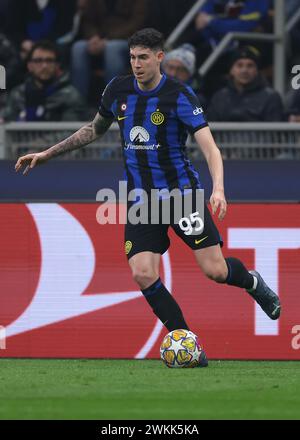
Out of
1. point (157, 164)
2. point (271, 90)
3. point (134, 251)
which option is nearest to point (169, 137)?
point (157, 164)

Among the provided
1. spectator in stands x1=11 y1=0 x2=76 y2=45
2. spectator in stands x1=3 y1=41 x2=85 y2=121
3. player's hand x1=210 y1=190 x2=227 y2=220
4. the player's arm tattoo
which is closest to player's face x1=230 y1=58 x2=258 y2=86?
spectator in stands x1=3 y1=41 x2=85 y2=121

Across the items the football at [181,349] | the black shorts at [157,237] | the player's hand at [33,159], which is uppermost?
the player's hand at [33,159]

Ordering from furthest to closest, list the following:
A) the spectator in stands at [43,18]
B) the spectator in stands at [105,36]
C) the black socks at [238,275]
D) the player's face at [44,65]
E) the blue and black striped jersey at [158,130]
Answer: the spectator in stands at [43,18]
the spectator in stands at [105,36]
the player's face at [44,65]
the black socks at [238,275]
the blue and black striped jersey at [158,130]

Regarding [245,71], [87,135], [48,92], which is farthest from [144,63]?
[48,92]

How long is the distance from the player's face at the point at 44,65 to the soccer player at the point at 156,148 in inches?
186

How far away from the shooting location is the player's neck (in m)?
8.83

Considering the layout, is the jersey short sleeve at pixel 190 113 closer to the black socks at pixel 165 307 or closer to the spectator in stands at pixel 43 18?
the black socks at pixel 165 307

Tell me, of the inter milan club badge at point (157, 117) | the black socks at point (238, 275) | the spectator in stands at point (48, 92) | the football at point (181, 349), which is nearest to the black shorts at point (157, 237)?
the black socks at point (238, 275)

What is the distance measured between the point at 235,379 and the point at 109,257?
198 centimetres

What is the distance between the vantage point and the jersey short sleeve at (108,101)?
906 centimetres

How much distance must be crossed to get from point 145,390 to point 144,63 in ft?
7.05

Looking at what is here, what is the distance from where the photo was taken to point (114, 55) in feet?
47.7

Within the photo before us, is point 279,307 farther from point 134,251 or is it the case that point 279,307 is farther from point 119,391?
point 119,391

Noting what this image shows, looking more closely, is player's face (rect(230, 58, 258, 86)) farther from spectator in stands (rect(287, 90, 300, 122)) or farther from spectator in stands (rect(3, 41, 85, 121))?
spectator in stands (rect(3, 41, 85, 121))
